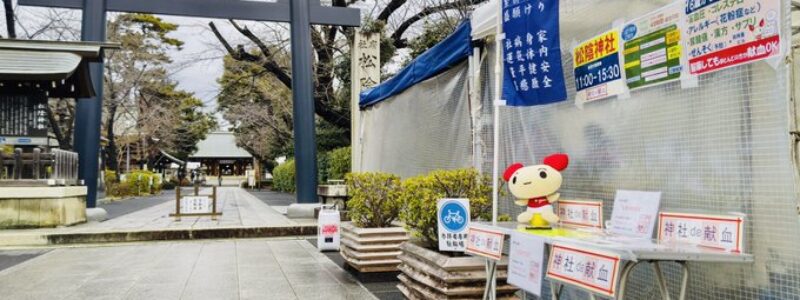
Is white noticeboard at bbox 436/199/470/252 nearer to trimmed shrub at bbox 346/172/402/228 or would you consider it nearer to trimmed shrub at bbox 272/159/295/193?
trimmed shrub at bbox 346/172/402/228

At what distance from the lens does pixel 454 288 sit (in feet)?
13.0

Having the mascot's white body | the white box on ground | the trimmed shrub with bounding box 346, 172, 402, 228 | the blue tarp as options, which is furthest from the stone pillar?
the mascot's white body

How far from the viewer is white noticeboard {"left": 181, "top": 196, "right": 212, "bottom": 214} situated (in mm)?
12359

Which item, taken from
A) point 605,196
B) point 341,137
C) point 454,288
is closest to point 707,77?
point 605,196

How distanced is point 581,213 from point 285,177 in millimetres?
27692

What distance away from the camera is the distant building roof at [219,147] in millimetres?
62406

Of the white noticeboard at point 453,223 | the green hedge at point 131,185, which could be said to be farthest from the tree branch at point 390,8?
the green hedge at point 131,185

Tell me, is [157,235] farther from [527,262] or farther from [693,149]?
[693,149]

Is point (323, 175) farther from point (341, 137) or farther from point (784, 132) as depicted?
point (784, 132)

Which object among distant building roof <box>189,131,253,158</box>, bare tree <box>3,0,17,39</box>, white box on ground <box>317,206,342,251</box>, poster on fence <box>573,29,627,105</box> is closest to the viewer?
poster on fence <box>573,29,627,105</box>

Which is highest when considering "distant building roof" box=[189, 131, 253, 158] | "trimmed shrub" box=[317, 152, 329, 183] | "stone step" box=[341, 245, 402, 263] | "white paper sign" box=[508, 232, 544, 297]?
"distant building roof" box=[189, 131, 253, 158]

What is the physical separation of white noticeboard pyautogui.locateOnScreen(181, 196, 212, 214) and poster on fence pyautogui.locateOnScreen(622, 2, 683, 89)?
1087 cm

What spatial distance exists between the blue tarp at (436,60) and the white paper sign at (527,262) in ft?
9.30

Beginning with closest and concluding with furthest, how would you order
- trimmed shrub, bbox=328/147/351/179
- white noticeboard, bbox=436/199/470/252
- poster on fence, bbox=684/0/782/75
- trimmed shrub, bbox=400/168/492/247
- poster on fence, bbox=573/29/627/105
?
poster on fence, bbox=684/0/782/75
poster on fence, bbox=573/29/627/105
white noticeboard, bbox=436/199/470/252
trimmed shrub, bbox=400/168/492/247
trimmed shrub, bbox=328/147/351/179
